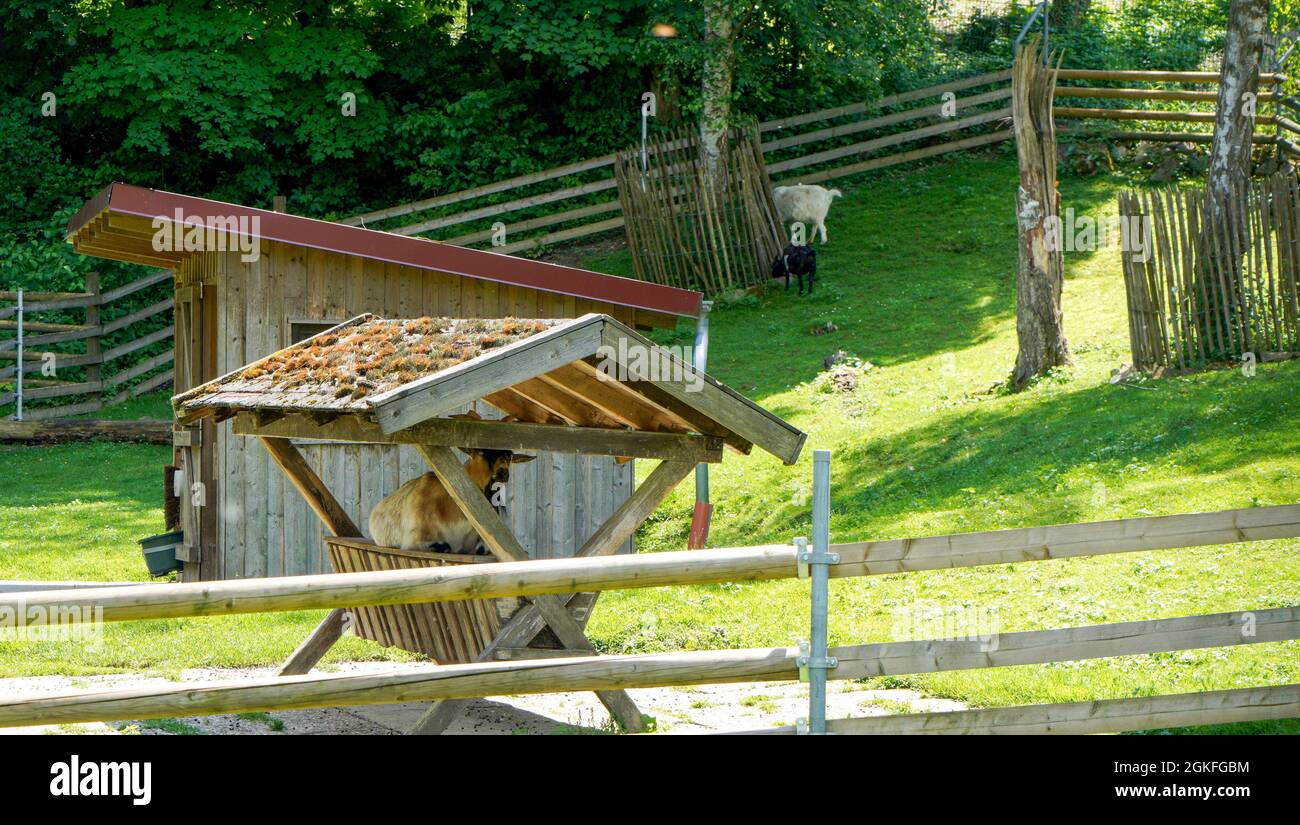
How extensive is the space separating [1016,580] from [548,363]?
5127 millimetres

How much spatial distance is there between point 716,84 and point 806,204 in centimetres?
261

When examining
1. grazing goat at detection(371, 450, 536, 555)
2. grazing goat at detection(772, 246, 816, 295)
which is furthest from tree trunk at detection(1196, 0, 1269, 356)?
grazing goat at detection(371, 450, 536, 555)

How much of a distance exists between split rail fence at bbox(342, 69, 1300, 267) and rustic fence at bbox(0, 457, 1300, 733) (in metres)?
18.6

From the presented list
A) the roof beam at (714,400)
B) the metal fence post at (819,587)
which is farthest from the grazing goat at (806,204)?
the metal fence post at (819,587)

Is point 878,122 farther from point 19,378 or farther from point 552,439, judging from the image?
point 552,439

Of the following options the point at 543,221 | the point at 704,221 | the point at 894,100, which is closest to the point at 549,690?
the point at 704,221

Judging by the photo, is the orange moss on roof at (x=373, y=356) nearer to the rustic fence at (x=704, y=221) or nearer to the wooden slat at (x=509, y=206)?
the rustic fence at (x=704, y=221)

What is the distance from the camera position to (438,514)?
7359 mm

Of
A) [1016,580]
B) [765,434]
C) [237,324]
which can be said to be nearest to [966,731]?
[765,434]

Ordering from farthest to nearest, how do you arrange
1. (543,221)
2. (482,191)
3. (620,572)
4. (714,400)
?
(543,221) → (482,191) → (714,400) → (620,572)

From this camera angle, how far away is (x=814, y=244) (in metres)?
22.8

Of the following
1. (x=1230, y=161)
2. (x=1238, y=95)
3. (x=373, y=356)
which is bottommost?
(x=373, y=356)

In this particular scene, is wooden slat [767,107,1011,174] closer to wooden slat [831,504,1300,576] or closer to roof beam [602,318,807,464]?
roof beam [602,318,807,464]
